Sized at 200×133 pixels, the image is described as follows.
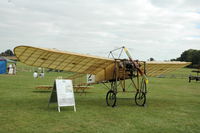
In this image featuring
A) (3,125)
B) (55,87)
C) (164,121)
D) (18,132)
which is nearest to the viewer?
(18,132)

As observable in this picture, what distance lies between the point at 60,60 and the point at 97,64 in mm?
1935

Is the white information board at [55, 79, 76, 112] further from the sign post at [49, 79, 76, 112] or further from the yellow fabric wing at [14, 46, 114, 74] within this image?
the yellow fabric wing at [14, 46, 114, 74]

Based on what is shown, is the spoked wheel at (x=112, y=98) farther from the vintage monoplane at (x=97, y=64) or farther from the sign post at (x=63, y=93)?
the sign post at (x=63, y=93)

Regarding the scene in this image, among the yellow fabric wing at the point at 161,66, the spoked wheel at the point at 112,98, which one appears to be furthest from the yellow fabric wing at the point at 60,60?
the yellow fabric wing at the point at 161,66

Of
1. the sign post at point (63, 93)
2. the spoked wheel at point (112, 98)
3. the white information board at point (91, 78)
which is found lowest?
the spoked wheel at point (112, 98)

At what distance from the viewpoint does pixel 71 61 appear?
1098cm

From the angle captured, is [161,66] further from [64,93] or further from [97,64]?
[64,93]

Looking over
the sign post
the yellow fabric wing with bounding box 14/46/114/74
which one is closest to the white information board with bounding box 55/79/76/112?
the sign post

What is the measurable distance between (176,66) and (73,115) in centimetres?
767

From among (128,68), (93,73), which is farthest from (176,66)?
(93,73)

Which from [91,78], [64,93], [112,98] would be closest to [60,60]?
[64,93]

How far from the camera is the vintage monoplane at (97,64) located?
31.1 feet

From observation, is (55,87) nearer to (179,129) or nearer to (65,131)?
(65,131)

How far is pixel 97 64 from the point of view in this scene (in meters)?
11.6
